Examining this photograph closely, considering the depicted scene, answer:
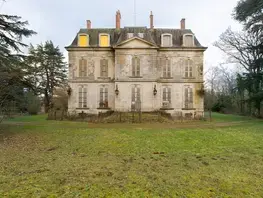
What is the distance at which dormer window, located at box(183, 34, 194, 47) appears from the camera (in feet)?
74.0

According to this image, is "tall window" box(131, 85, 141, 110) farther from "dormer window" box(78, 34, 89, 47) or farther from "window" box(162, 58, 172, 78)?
"dormer window" box(78, 34, 89, 47)

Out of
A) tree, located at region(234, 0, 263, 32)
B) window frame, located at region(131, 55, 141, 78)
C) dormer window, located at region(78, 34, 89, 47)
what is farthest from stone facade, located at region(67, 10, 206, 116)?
tree, located at region(234, 0, 263, 32)

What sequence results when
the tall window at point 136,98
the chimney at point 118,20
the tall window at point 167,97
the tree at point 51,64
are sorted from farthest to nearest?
the tree at point 51,64 < the chimney at point 118,20 < the tall window at point 167,97 < the tall window at point 136,98

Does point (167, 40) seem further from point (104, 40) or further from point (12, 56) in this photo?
point (12, 56)

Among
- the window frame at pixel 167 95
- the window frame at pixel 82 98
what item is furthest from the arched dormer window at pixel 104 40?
the window frame at pixel 167 95

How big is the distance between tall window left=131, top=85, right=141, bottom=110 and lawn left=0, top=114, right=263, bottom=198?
1092 cm

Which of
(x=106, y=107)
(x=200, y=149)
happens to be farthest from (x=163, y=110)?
(x=200, y=149)

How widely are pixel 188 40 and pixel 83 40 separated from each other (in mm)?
11960

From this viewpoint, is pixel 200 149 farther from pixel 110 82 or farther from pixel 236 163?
pixel 110 82

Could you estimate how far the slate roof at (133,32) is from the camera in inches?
895

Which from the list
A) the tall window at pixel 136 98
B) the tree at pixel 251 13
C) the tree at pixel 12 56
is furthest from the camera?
the tall window at pixel 136 98

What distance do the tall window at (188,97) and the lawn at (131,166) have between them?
11.8 metres

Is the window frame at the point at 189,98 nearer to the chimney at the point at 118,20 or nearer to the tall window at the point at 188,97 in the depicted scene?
the tall window at the point at 188,97

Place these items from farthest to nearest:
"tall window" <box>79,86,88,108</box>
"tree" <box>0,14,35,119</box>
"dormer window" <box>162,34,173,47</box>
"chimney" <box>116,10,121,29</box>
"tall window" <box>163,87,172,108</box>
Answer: "chimney" <box>116,10,121,29</box>
"dormer window" <box>162,34,173,47</box>
"tall window" <box>79,86,88,108</box>
"tall window" <box>163,87,172,108</box>
"tree" <box>0,14,35,119</box>
